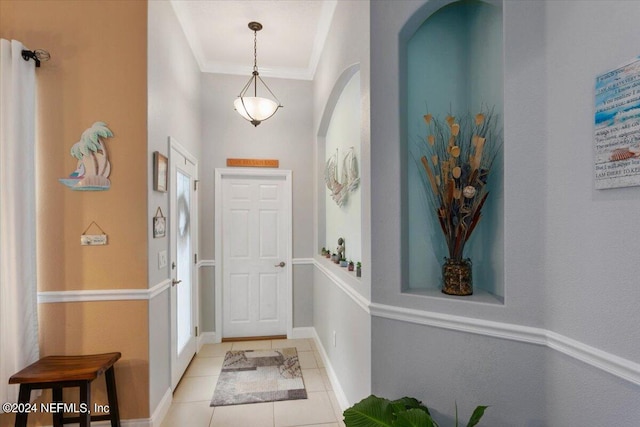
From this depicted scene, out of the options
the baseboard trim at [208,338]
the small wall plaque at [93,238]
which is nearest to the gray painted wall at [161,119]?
the small wall plaque at [93,238]

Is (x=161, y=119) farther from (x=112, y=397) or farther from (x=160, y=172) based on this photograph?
(x=112, y=397)

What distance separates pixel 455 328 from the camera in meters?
1.55

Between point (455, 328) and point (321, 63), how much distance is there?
9.69 feet

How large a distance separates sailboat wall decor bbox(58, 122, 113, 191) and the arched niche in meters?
1.68

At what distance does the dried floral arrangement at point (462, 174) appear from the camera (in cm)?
156

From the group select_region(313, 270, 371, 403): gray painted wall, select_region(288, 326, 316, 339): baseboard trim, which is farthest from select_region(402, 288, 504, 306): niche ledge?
select_region(288, 326, 316, 339): baseboard trim

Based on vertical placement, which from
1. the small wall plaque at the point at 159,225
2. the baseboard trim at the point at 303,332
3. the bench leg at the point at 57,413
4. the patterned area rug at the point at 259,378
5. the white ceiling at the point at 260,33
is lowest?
the patterned area rug at the point at 259,378

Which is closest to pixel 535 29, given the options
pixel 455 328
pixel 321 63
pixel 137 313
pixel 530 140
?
pixel 530 140

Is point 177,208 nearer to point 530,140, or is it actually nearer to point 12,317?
point 12,317

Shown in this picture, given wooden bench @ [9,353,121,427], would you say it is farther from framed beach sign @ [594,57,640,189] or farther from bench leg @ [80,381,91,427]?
framed beach sign @ [594,57,640,189]

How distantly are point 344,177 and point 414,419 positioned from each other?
5.91ft

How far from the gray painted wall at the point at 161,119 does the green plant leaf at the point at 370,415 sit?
59.3 inches

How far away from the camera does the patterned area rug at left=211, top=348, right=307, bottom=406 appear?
2.61 metres

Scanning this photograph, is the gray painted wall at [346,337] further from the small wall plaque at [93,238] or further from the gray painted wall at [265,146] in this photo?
the small wall plaque at [93,238]
